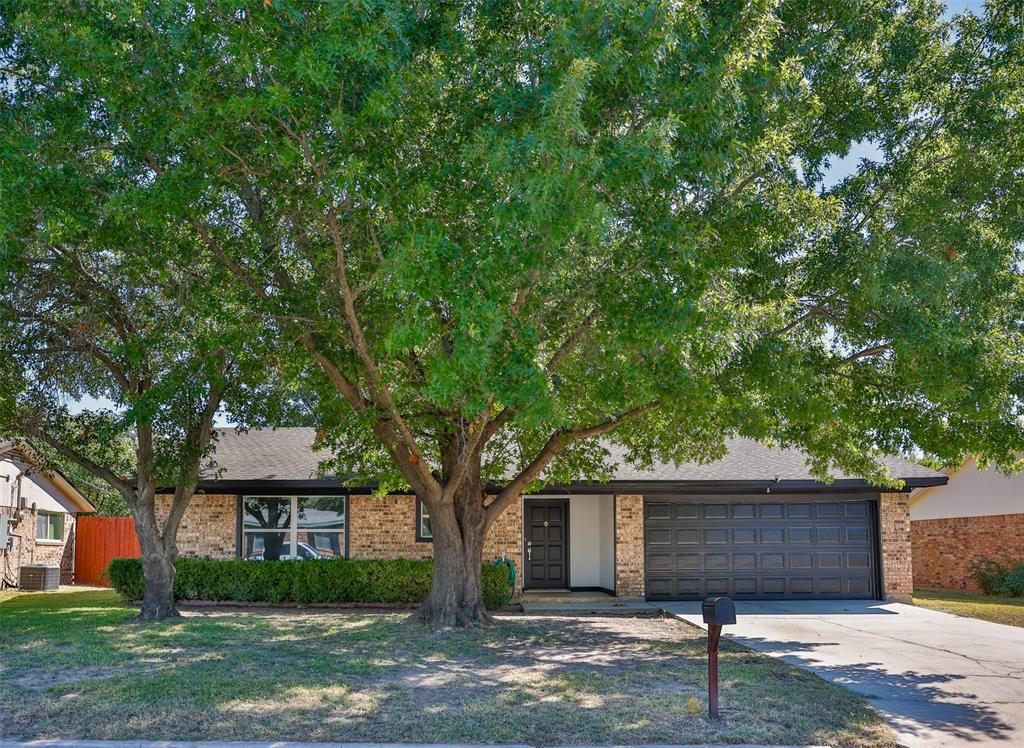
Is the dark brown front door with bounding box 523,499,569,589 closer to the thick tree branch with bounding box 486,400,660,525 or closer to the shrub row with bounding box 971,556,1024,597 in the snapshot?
the thick tree branch with bounding box 486,400,660,525

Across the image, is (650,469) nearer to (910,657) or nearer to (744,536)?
(744,536)

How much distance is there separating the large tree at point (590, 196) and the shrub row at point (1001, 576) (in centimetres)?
1119

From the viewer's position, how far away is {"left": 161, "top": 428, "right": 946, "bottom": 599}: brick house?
1973 centimetres

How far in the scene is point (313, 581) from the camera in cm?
1830

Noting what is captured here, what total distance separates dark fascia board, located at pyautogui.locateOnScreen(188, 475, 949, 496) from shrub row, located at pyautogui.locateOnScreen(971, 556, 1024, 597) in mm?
4417

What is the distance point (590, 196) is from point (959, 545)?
2192cm

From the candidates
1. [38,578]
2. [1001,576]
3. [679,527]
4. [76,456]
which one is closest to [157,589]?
[76,456]

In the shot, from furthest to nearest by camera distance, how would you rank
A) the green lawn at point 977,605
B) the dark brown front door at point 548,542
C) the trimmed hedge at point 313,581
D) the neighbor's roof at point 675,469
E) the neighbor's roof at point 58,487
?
1. the neighbor's roof at point 58,487
2. the dark brown front door at point 548,542
3. the neighbor's roof at point 675,469
4. the trimmed hedge at point 313,581
5. the green lawn at point 977,605

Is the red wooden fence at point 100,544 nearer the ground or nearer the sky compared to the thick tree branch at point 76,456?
nearer the ground

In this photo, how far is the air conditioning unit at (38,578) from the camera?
2397cm

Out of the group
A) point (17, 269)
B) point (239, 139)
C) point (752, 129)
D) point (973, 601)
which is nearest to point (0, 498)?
point (17, 269)

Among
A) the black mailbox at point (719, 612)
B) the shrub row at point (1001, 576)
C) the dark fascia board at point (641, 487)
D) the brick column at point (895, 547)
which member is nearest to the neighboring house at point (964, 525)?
the shrub row at point (1001, 576)

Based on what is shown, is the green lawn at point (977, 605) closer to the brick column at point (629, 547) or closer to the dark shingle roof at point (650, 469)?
the dark shingle roof at point (650, 469)

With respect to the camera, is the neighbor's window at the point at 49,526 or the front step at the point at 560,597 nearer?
the front step at the point at 560,597
